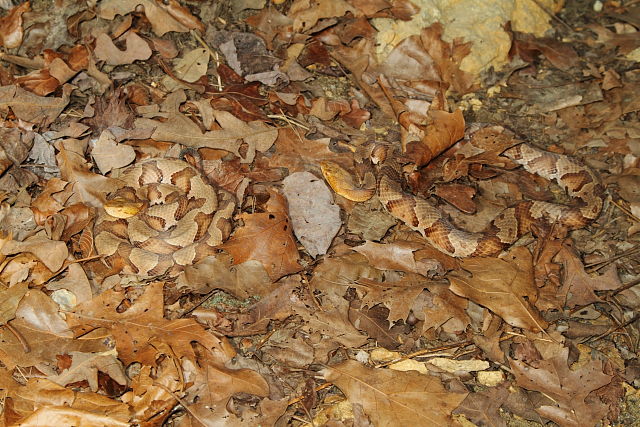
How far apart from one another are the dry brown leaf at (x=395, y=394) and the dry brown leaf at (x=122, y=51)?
3385 millimetres

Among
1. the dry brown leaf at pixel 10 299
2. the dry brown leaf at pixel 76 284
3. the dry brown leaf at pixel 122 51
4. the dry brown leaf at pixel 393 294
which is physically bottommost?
the dry brown leaf at pixel 393 294

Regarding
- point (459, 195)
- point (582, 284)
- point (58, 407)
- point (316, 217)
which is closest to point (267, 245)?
point (316, 217)

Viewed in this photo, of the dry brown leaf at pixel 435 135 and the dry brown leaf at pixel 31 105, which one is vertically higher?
the dry brown leaf at pixel 31 105

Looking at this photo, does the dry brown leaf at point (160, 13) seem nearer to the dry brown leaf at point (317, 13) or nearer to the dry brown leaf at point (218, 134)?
the dry brown leaf at point (317, 13)

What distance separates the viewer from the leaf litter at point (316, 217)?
11.5ft

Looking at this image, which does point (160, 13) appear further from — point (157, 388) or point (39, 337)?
point (157, 388)

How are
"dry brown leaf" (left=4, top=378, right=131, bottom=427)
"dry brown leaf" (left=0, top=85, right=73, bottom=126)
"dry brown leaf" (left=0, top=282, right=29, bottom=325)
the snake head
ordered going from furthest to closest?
"dry brown leaf" (left=0, top=85, right=73, bottom=126), the snake head, "dry brown leaf" (left=0, top=282, right=29, bottom=325), "dry brown leaf" (left=4, top=378, right=131, bottom=427)

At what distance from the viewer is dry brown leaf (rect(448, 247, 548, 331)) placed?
388 centimetres

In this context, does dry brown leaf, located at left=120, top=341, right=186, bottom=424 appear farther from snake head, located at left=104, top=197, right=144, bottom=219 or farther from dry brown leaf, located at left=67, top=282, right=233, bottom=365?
snake head, located at left=104, top=197, right=144, bottom=219

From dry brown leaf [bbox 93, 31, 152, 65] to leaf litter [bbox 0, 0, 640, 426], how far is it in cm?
2

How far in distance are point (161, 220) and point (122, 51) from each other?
1.73 metres

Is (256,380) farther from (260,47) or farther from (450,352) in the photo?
(260,47)

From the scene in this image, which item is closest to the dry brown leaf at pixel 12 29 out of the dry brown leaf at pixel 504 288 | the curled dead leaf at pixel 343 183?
the curled dead leaf at pixel 343 183

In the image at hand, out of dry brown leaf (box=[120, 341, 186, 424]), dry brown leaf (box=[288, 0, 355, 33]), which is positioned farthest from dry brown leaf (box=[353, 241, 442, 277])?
dry brown leaf (box=[288, 0, 355, 33])
